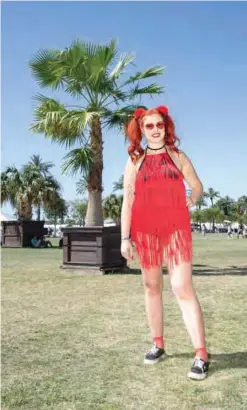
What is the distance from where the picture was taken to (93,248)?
10445 mm

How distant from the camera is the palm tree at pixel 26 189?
2694cm

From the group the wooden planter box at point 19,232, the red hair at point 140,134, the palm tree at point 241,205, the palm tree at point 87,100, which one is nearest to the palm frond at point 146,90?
the palm tree at point 87,100

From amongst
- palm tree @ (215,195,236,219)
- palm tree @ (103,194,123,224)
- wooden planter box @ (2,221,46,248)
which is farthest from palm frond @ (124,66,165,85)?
palm tree @ (215,195,236,219)

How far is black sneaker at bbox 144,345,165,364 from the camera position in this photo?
341 centimetres

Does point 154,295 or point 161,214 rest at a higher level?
point 161,214

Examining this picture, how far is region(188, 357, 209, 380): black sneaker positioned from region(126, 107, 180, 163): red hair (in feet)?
4.84

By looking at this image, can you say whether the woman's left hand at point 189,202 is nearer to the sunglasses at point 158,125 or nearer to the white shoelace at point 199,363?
the sunglasses at point 158,125

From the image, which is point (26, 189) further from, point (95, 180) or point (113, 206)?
point (113, 206)

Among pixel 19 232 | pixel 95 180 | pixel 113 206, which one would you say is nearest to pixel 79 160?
pixel 95 180

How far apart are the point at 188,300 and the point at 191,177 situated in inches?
34.0

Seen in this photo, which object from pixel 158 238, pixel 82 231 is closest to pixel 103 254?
pixel 82 231

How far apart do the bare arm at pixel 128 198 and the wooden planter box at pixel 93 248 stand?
6.83 meters

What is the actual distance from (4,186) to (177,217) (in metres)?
25.9

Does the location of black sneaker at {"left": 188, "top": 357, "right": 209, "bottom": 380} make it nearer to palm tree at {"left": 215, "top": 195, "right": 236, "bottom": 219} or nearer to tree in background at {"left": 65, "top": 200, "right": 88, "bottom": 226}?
tree in background at {"left": 65, "top": 200, "right": 88, "bottom": 226}
